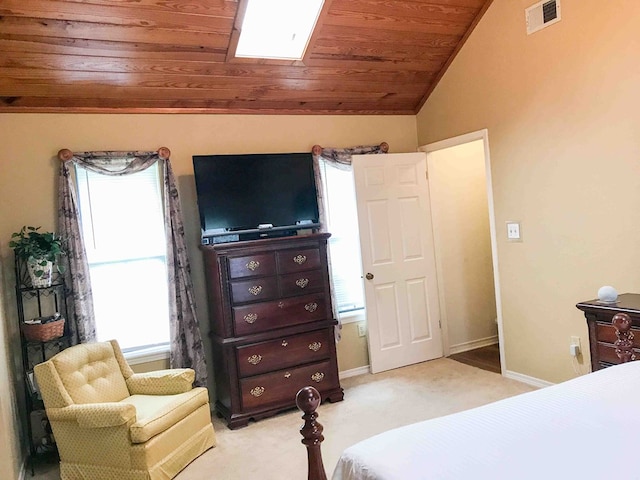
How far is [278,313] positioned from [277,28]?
212 cm

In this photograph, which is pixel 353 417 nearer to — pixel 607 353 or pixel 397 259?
pixel 397 259

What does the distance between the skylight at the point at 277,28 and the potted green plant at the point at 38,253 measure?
1.83 m

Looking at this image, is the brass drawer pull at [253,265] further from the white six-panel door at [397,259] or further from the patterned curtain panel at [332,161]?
the white six-panel door at [397,259]

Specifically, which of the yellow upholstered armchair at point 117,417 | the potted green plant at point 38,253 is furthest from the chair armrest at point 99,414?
the potted green plant at point 38,253

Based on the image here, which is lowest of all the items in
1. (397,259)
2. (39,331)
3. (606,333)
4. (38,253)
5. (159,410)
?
(159,410)

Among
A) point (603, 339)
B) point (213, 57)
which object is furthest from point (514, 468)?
point (213, 57)

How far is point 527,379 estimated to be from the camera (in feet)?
13.4

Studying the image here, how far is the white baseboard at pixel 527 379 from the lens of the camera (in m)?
3.95

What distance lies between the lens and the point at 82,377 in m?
3.10

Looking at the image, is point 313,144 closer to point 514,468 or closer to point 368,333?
point 368,333

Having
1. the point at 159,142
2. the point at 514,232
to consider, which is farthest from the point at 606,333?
the point at 159,142

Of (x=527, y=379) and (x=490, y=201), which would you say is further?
(x=490, y=201)

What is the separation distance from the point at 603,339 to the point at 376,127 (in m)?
2.79

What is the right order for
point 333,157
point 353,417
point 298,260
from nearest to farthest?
point 353,417 < point 298,260 < point 333,157
